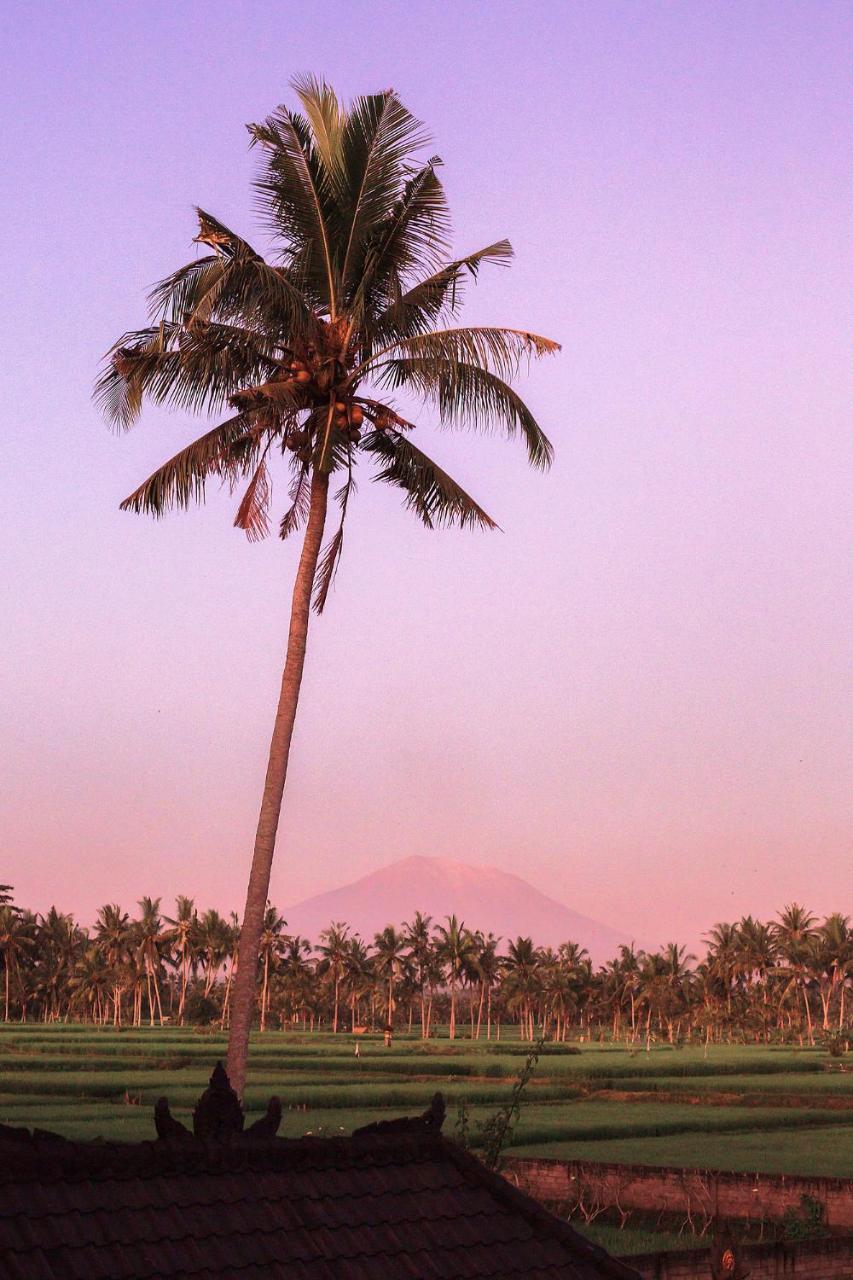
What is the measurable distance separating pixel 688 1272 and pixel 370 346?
11745 millimetres

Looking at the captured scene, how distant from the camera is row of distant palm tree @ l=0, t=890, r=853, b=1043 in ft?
388

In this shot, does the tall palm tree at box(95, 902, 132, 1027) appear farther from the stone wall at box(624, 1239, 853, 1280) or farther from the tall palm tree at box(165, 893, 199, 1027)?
the stone wall at box(624, 1239, 853, 1280)

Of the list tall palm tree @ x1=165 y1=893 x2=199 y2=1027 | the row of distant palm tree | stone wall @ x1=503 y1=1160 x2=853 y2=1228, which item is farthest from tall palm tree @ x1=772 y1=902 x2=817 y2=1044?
stone wall @ x1=503 y1=1160 x2=853 y2=1228

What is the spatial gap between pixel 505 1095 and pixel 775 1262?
104ft

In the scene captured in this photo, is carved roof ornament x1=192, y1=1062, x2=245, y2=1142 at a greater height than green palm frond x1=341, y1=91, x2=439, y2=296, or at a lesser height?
lesser

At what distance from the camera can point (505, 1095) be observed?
48.5m

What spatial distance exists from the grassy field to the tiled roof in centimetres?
2442

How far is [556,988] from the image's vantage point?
125 meters

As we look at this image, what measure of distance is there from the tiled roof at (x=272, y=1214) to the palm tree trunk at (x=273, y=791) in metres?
Result: 8.95

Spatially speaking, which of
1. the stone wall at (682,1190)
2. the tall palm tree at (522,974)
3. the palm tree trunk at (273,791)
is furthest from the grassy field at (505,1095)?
the tall palm tree at (522,974)

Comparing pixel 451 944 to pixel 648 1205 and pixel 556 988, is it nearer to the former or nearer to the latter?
pixel 556 988

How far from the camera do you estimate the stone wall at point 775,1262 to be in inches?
661

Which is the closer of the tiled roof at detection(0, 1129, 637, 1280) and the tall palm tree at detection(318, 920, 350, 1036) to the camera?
the tiled roof at detection(0, 1129, 637, 1280)

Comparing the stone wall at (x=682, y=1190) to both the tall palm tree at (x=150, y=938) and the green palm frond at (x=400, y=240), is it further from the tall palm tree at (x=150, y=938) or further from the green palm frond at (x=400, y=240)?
the tall palm tree at (x=150, y=938)
